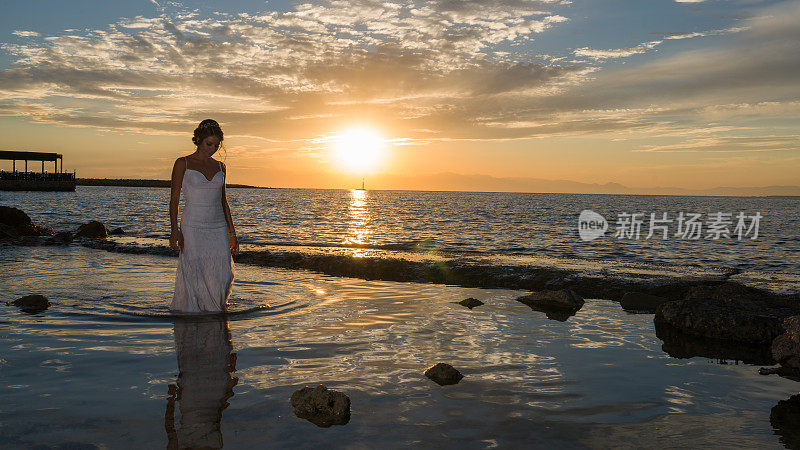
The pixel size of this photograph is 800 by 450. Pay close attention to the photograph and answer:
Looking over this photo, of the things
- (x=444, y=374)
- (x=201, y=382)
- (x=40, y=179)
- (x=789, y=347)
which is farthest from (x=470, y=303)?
(x=40, y=179)

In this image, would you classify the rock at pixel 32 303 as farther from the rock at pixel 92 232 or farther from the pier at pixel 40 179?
the pier at pixel 40 179

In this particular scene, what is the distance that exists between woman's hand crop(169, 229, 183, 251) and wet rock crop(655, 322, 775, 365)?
7.21m

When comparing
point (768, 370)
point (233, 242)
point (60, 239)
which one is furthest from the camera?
point (60, 239)

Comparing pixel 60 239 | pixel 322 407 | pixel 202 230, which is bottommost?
pixel 60 239

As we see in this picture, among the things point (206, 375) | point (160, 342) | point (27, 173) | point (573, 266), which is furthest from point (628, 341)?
point (27, 173)

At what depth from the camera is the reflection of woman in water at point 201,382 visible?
13.3 feet

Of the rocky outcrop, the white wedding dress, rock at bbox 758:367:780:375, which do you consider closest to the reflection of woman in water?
the white wedding dress

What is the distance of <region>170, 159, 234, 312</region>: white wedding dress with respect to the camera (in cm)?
778

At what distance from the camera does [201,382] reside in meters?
5.31

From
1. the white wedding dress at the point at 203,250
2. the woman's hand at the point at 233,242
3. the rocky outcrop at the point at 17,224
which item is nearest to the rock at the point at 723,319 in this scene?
the woman's hand at the point at 233,242

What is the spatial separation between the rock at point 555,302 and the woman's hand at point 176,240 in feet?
21.2

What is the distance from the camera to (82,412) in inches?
176

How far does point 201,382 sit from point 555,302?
7.07 m

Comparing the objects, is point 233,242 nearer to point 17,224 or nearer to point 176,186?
point 176,186
